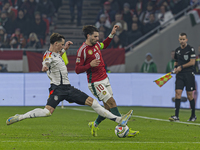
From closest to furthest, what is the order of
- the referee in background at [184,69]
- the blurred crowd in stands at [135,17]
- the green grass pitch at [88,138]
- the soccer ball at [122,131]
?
1. the green grass pitch at [88,138]
2. the soccer ball at [122,131]
3. the referee in background at [184,69]
4. the blurred crowd in stands at [135,17]

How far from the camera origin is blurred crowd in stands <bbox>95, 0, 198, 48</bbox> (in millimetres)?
19859

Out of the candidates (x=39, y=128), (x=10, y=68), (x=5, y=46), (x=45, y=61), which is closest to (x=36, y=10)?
(x=5, y=46)

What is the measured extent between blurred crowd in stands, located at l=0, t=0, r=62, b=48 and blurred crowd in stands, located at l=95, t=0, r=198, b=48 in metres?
3.04

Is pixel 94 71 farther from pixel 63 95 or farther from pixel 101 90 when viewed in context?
pixel 63 95

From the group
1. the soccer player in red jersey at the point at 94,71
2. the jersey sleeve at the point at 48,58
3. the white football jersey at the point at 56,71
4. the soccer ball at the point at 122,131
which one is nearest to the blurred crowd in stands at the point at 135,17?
the soccer player in red jersey at the point at 94,71

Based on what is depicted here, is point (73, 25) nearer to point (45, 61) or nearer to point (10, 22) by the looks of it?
point (10, 22)

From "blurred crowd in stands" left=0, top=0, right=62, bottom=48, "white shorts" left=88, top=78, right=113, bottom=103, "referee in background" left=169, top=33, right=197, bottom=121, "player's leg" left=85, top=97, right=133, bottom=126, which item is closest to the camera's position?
"player's leg" left=85, top=97, right=133, bottom=126

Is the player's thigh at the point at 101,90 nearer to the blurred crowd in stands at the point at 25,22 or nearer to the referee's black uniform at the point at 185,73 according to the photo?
the referee's black uniform at the point at 185,73

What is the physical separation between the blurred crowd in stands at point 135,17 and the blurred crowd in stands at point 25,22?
3.04m

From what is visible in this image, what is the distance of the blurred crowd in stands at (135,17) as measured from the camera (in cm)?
1986

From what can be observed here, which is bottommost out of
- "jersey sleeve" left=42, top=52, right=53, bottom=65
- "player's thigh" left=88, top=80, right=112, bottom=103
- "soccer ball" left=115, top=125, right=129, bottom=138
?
"soccer ball" left=115, top=125, right=129, bottom=138

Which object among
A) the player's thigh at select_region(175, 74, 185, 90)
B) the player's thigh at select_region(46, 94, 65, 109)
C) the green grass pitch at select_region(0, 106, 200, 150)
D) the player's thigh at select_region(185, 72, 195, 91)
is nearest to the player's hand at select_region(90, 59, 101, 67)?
the player's thigh at select_region(46, 94, 65, 109)

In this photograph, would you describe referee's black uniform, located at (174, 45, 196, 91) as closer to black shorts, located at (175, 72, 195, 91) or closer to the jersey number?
black shorts, located at (175, 72, 195, 91)

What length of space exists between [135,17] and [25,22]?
5897 mm
